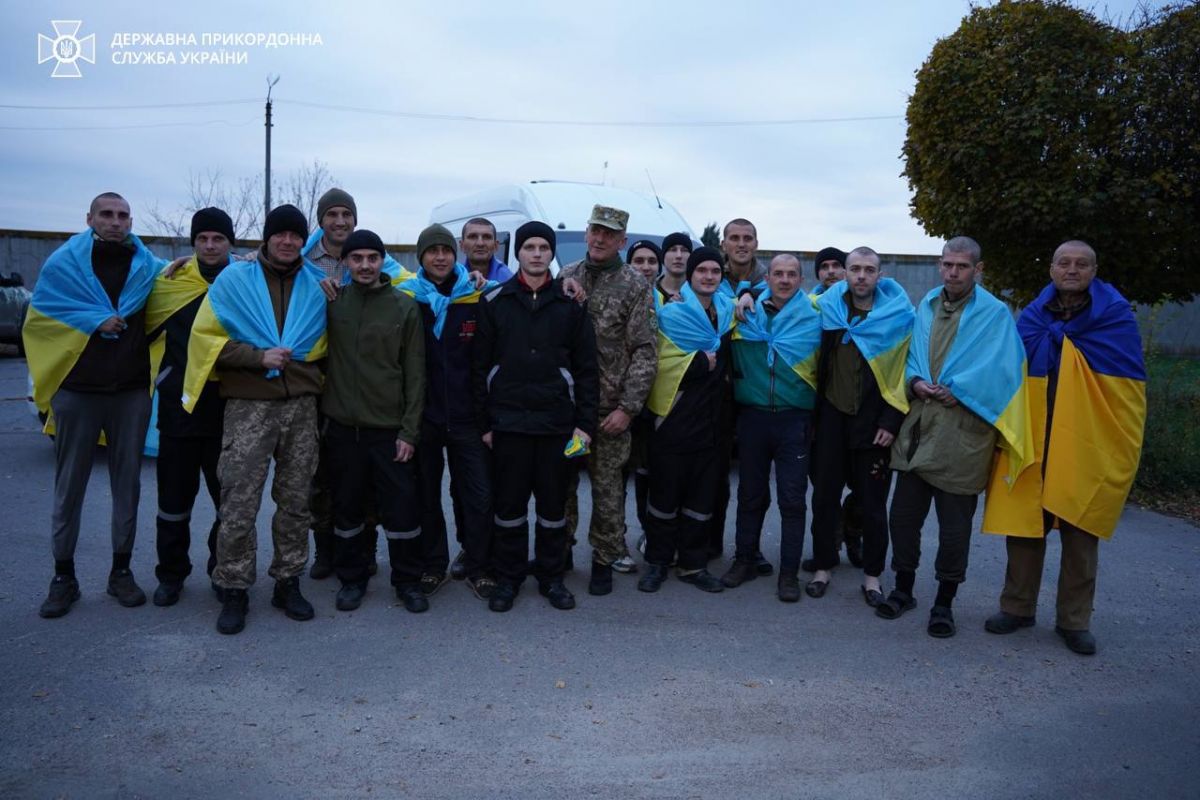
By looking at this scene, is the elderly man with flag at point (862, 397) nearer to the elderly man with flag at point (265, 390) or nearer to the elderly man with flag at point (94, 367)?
the elderly man with flag at point (265, 390)

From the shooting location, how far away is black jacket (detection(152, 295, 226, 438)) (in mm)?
4898

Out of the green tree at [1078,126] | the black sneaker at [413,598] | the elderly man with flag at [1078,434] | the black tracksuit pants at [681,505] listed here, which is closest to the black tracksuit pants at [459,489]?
the black sneaker at [413,598]

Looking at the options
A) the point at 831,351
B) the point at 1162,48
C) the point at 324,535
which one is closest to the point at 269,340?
the point at 324,535

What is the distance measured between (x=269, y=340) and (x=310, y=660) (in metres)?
1.70

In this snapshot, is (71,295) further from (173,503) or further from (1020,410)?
(1020,410)

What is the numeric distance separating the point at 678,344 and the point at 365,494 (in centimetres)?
210

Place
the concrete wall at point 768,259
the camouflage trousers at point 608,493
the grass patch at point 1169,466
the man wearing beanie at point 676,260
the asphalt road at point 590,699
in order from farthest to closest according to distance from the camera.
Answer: the concrete wall at point 768,259
the grass patch at point 1169,466
the man wearing beanie at point 676,260
the camouflage trousers at point 608,493
the asphalt road at point 590,699

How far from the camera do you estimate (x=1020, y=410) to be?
4824 mm

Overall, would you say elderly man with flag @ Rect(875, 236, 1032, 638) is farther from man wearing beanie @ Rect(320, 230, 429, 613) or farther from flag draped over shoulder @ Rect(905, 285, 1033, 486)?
man wearing beanie @ Rect(320, 230, 429, 613)

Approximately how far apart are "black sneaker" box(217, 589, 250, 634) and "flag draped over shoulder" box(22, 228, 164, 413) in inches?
58.7

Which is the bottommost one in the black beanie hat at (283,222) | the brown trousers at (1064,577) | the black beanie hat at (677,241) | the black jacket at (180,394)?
the brown trousers at (1064,577)

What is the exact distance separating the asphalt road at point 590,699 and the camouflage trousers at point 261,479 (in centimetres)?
34

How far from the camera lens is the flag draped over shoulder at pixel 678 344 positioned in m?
5.43

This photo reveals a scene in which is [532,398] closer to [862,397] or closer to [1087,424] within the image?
[862,397]
